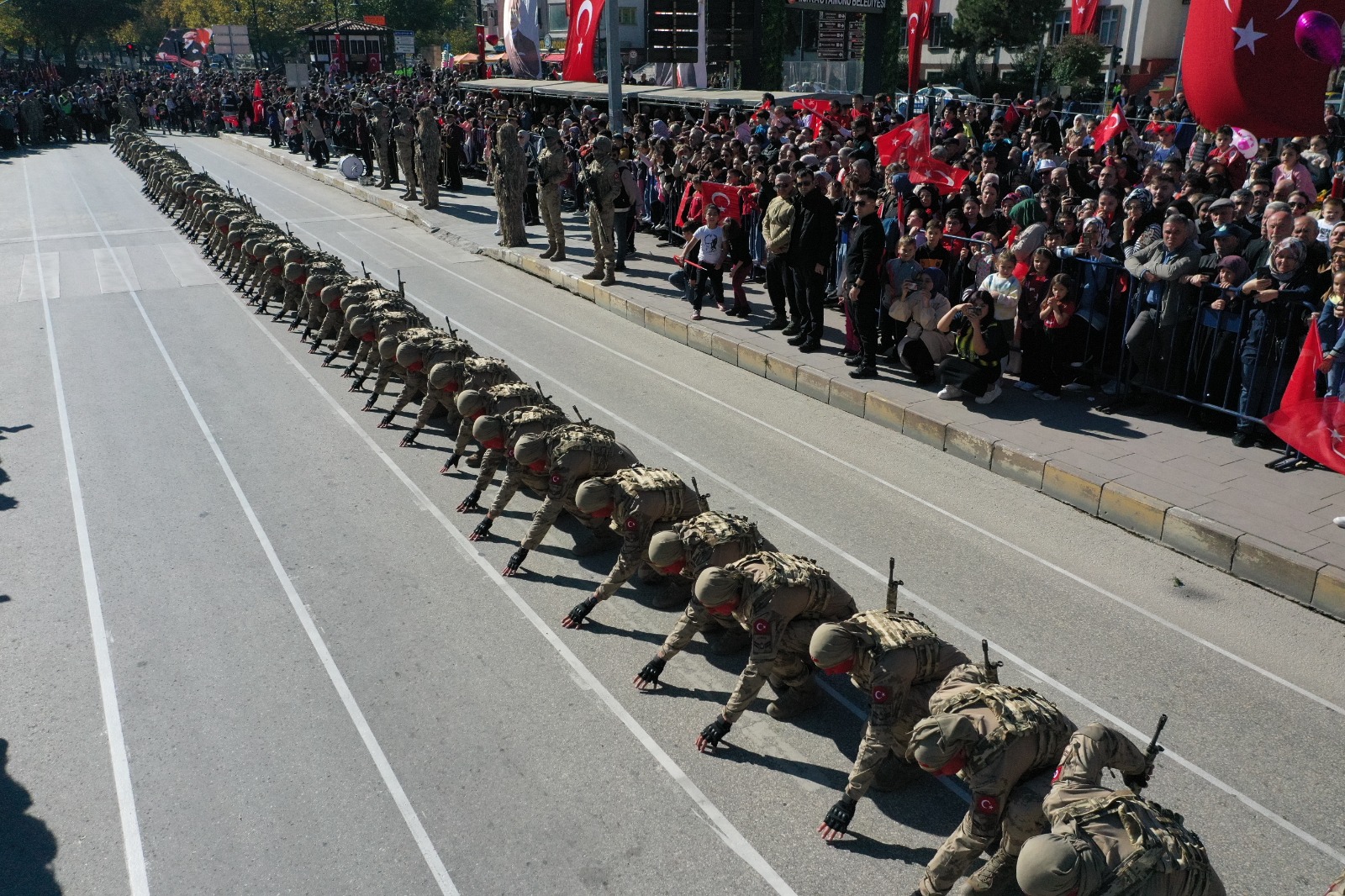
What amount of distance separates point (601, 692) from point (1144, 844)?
323 centimetres

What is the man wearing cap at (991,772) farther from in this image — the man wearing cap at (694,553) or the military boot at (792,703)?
the man wearing cap at (694,553)

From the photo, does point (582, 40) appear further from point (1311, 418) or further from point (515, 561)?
point (1311, 418)

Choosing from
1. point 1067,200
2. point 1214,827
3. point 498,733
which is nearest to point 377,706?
point 498,733

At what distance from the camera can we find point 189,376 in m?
12.4

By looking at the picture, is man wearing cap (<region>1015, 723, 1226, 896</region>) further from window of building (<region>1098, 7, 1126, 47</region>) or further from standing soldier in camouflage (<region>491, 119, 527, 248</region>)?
window of building (<region>1098, 7, 1126, 47</region>)

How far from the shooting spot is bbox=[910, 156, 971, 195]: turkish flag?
42.3 ft

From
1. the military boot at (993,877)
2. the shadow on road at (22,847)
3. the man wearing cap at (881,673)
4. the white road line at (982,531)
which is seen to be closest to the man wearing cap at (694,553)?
the man wearing cap at (881,673)

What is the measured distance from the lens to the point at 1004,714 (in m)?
4.33

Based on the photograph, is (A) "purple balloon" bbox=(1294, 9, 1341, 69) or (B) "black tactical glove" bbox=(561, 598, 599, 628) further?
(A) "purple balloon" bbox=(1294, 9, 1341, 69)

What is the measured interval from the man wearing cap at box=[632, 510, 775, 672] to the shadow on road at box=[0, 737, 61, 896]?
10.2ft

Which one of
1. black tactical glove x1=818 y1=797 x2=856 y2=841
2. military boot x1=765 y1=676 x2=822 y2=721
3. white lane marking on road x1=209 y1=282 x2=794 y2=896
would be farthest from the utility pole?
black tactical glove x1=818 y1=797 x2=856 y2=841

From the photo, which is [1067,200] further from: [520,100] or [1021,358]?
[520,100]

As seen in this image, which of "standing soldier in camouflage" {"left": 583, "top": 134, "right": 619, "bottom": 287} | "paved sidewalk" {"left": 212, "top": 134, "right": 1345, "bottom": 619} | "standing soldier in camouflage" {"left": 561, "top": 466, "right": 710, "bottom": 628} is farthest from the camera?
"standing soldier in camouflage" {"left": 583, "top": 134, "right": 619, "bottom": 287}

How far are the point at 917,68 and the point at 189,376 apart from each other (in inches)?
643
